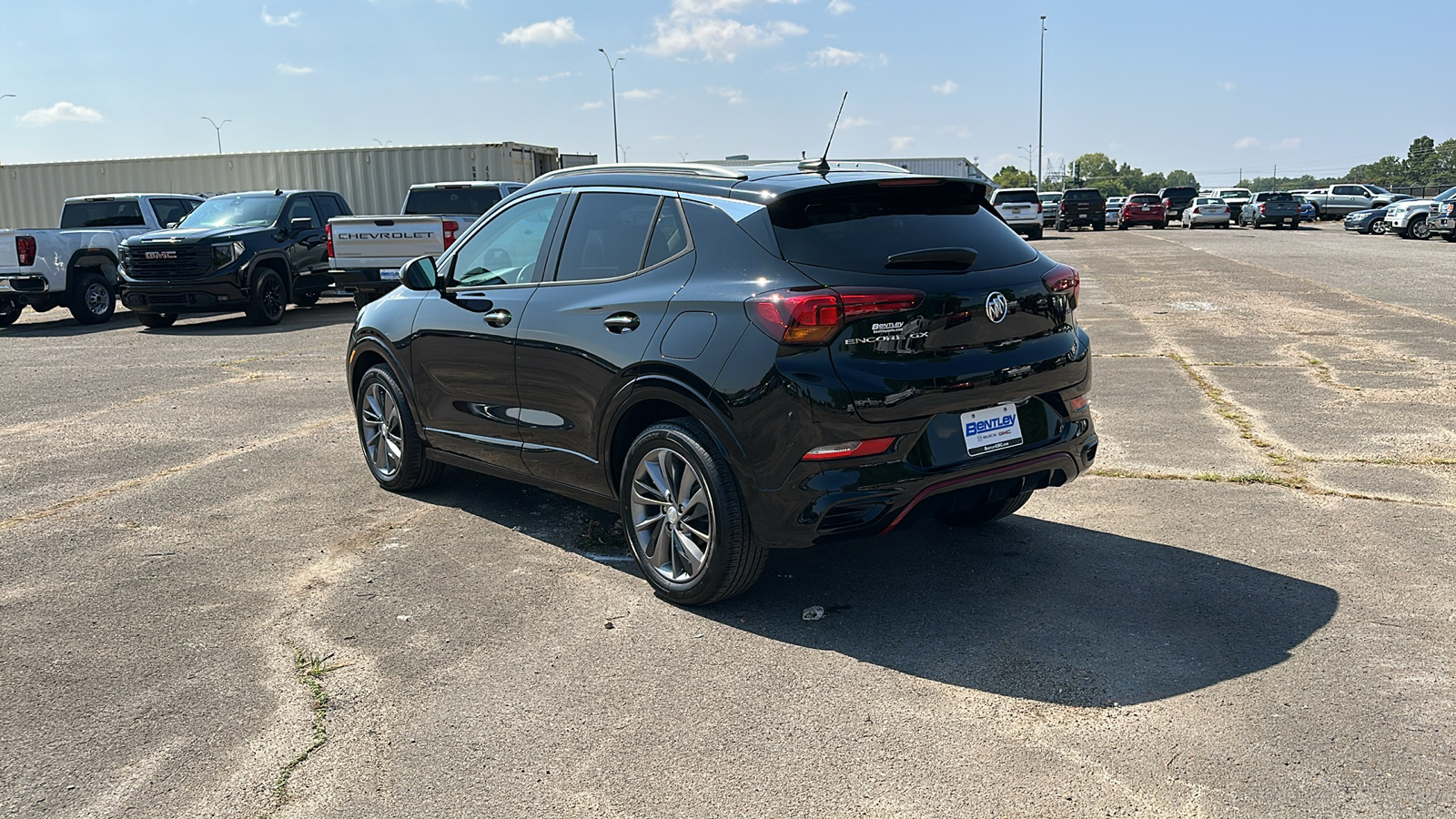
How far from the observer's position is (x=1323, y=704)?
3.63m

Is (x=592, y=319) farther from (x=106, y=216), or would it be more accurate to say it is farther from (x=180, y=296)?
(x=106, y=216)

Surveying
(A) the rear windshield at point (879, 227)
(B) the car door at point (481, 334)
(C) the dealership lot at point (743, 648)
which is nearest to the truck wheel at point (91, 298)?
(C) the dealership lot at point (743, 648)

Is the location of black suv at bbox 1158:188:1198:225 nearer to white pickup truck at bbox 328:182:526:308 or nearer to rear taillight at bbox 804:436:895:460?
white pickup truck at bbox 328:182:526:308

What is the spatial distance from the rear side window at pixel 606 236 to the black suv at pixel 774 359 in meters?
0.01

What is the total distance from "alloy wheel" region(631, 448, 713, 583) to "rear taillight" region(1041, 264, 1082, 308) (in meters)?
1.65

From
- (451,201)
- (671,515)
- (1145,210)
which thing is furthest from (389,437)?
(1145,210)

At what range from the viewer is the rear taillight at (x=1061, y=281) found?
4.71m

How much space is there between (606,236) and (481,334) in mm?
955

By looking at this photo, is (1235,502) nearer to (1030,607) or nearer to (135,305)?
(1030,607)

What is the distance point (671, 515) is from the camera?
4691mm

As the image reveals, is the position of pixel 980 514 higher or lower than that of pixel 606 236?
lower

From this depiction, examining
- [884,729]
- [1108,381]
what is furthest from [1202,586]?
[1108,381]

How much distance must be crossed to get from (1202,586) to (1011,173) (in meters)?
168

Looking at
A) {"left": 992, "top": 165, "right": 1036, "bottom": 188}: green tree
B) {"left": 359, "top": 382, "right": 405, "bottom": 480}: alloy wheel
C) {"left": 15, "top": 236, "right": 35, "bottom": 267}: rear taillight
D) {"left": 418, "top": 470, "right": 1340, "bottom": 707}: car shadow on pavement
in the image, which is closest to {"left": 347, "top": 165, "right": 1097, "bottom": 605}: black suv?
{"left": 418, "top": 470, "right": 1340, "bottom": 707}: car shadow on pavement
